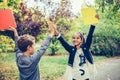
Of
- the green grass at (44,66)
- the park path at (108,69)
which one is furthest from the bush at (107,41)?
the green grass at (44,66)

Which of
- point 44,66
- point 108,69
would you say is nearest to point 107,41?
point 108,69

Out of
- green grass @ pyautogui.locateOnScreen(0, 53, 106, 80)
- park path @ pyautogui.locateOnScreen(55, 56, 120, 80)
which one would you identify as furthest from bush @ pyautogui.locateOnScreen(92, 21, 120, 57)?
green grass @ pyautogui.locateOnScreen(0, 53, 106, 80)

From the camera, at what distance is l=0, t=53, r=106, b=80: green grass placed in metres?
4.56

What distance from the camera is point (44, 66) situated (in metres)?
4.62

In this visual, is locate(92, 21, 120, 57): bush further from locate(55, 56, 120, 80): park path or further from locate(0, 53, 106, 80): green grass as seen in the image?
locate(0, 53, 106, 80): green grass

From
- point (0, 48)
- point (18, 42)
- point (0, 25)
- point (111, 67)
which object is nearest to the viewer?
point (18, 42)

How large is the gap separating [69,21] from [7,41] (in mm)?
1089

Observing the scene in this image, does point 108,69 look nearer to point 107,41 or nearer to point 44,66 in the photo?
point 107,41

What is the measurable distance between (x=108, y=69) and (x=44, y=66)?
114cm

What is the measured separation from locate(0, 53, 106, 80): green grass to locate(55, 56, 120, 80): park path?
148 mm

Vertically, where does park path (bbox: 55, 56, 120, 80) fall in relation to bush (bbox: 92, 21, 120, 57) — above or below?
below

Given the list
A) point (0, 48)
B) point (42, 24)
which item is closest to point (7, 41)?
point (0, 48)

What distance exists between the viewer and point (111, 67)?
490 cm

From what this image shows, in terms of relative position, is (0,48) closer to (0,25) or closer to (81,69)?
(0,25)
